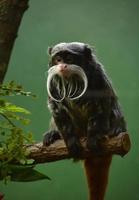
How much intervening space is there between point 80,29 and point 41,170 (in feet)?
1.44

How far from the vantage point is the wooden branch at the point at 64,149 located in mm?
1189

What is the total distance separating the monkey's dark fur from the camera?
1.31 meters

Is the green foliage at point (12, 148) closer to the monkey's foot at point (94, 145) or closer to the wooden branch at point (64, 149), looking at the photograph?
the wooden branch at point (64, 149)

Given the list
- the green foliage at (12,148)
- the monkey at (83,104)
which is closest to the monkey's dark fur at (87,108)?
the monkey at (83,104)

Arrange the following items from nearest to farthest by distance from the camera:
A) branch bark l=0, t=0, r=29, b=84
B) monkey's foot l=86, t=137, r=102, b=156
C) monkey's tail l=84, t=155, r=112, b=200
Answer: branch bark l=0, t=0, r=29, b=84, monkey's foot l=86, t=137, r=102, b=156, monkey's tail l=84, t=155, r=112, b=200

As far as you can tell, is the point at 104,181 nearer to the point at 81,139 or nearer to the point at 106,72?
the point at 81,139

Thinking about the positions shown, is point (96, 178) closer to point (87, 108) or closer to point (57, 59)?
point (87, 108)

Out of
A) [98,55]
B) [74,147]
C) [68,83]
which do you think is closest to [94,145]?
[74,147]

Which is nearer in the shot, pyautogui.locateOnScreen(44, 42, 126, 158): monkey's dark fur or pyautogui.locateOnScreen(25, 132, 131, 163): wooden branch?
pyautogui.locateOnScreen(25, 132, 131, 163): wooden branch

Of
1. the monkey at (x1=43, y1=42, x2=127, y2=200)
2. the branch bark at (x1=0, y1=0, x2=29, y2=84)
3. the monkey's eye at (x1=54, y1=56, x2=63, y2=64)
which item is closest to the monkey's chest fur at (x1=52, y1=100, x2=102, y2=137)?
the monkey at (x1=43, y1=42, x2=127, y2=200)

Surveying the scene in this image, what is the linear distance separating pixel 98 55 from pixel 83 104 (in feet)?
0.56

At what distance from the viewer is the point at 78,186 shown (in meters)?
1.42

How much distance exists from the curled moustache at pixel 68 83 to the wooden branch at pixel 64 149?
0.13 meters

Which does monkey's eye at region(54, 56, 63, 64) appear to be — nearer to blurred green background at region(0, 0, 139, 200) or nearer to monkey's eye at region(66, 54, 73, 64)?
monkey's eye at region(66, 54, 73, 64)
